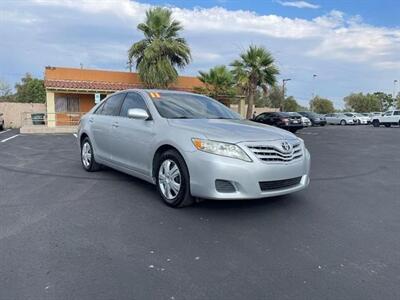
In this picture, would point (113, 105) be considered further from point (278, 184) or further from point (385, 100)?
point (385, 100)

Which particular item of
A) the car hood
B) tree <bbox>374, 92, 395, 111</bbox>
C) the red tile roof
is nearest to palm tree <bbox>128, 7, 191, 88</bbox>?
the red tile roof

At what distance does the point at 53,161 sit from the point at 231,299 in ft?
23.6

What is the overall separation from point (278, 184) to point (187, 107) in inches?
76.7

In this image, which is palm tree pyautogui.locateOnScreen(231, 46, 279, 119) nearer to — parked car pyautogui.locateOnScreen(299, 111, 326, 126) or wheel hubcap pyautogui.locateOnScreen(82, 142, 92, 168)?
parked car pyautogui.locateOnScreen(299, 111, 326, 126)

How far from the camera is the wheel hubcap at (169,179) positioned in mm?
4688

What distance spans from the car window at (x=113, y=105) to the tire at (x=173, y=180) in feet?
5.96

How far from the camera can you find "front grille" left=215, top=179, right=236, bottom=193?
4.22 m

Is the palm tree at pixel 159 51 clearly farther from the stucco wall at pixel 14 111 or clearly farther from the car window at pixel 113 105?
the car window at pixel 113 105

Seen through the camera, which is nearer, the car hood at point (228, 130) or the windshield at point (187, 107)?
the car hood at point (228, 130)

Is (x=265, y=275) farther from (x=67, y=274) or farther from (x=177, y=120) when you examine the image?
(x=177, y=120)

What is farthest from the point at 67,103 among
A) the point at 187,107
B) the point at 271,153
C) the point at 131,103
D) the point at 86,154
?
the point at 271,153

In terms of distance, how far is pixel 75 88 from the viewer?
2186 cm

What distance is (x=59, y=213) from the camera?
14.9 feet

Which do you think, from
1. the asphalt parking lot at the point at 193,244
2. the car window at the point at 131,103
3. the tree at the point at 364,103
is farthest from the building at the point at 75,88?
the tree at the point at 364,103
